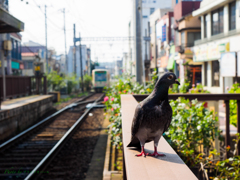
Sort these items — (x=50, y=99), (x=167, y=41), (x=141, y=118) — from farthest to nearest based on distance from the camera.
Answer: (x=167, y=41) < (x=50, y=99) < (x=141, y=118)

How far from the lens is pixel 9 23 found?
10461 millimetres

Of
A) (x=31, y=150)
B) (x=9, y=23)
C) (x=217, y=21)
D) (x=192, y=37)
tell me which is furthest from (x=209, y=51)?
(x=31, y=150)

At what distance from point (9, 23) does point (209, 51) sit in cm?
1560

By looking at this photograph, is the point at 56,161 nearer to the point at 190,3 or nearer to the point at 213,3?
the point at 213,3

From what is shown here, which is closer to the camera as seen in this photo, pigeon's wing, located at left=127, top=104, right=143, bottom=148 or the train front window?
pigeon's wing, located at left=127, top=104, right=143, bottom=148

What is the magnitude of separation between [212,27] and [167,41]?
12.3 m

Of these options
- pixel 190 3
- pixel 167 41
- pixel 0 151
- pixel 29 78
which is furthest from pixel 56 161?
pixel 167 41

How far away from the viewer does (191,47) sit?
26906mm

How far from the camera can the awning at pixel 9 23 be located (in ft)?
32.6

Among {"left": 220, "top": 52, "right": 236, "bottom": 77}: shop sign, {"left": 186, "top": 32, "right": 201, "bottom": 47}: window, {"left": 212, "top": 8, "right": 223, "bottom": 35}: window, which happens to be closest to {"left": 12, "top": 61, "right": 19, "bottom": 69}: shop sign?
{"left": 186, "top": 32, "right": 201, "bottom": 47}: window

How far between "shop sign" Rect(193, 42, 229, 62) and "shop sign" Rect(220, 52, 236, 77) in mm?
2022

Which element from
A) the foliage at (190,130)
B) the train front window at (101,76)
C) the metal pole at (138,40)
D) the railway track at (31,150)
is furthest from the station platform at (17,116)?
the train front window at (101,76)

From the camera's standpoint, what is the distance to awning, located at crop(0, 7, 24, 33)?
9945 millimetres

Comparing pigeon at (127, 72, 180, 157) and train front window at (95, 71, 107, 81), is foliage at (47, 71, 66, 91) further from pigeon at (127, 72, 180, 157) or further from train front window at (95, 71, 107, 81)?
pigeon at (127, 72, 180, 157)
